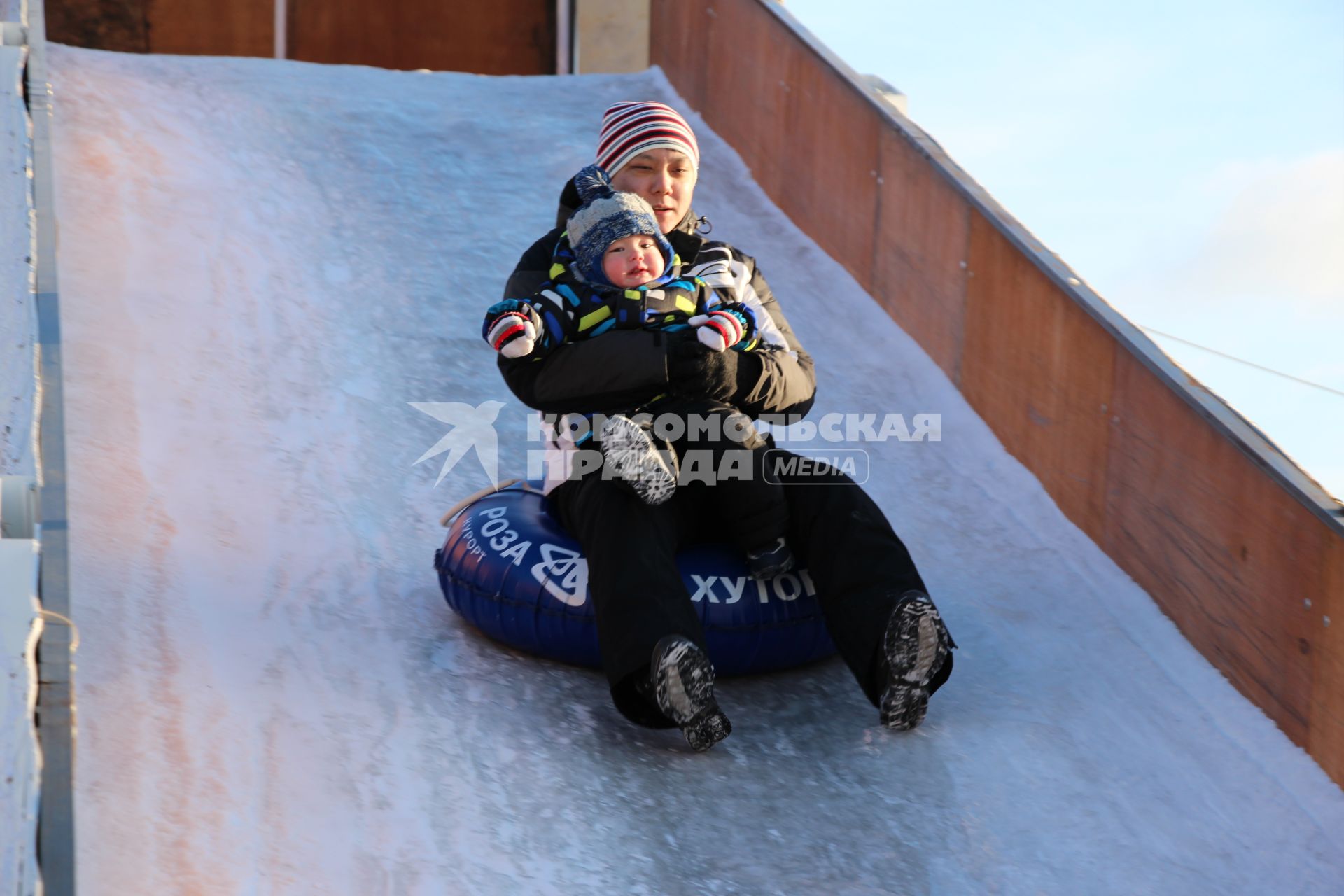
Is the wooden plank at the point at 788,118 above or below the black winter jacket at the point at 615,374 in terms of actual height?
above

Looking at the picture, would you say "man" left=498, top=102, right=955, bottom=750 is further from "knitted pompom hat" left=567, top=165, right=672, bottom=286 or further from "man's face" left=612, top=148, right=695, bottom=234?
"knitted pompom hat" left=567, top=165, right=672, bottom=286

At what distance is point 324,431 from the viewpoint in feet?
11.4

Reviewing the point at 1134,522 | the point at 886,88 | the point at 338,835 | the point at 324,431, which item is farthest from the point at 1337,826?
the point at 886,88

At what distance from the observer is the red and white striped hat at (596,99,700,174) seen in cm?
300

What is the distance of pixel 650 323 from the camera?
106 inches

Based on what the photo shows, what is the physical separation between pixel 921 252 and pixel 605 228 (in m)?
1.79

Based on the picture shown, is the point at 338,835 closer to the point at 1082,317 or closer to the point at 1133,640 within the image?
the point at 1133,640

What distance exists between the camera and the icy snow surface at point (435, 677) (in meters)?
2.17

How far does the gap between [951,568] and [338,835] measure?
65.2 inches

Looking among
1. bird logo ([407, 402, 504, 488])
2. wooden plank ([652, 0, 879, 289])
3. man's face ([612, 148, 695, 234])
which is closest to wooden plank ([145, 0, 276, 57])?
wooden plank ([652, 0, 879, 289])

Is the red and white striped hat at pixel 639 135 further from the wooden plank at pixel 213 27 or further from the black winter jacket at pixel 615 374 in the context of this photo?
the wooden plank at pixel 213 27

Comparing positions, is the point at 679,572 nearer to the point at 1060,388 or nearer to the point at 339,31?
the point at 1060,388

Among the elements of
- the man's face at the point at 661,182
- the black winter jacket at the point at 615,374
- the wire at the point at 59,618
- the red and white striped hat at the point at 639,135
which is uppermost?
the red and white striped hat at the point at 639,135

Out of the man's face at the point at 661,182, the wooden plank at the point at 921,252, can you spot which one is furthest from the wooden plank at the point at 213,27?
the man's face at the point at 661,182
